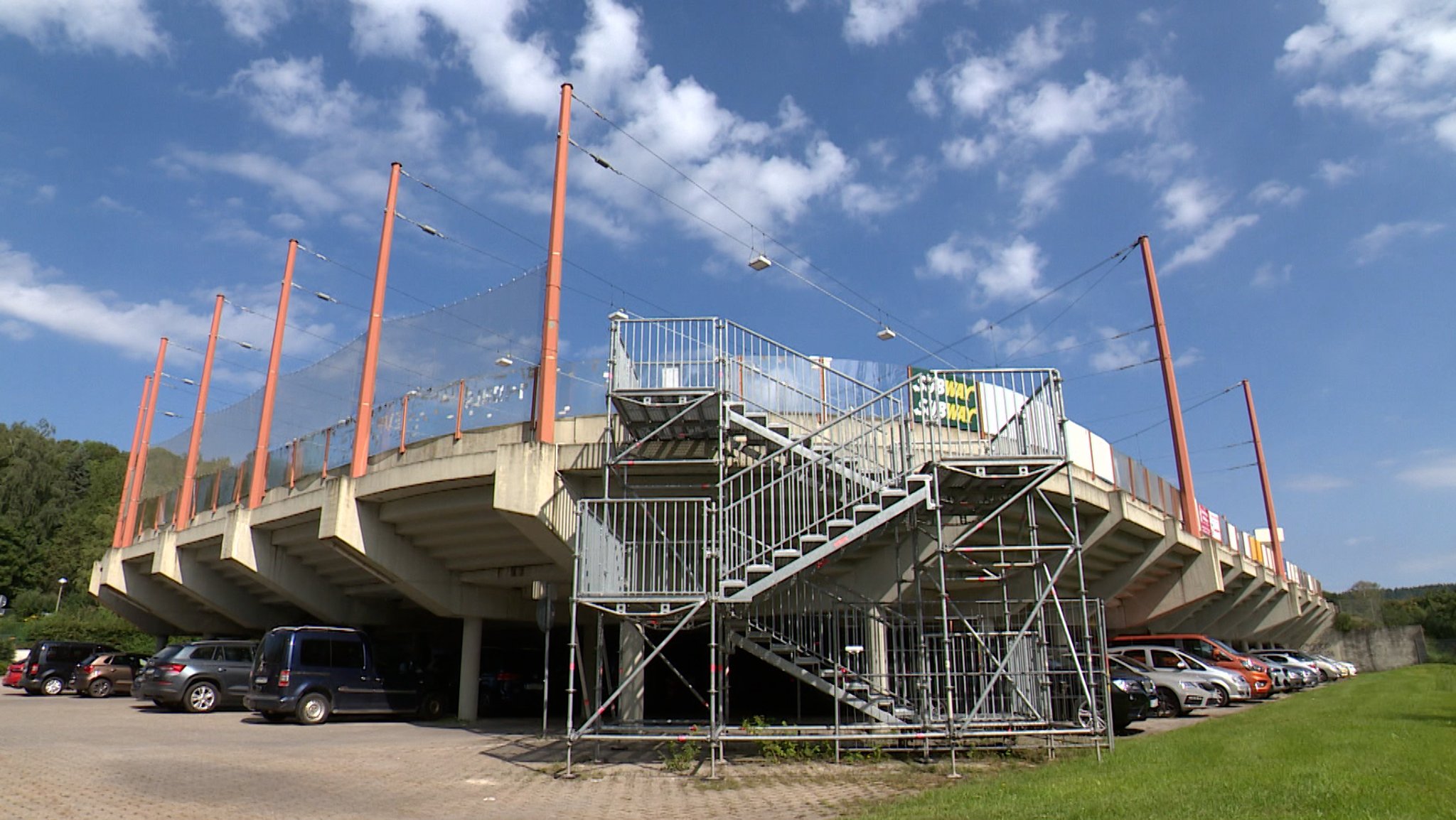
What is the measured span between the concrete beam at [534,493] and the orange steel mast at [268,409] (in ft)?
34.0

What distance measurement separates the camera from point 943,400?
13523 millimetres

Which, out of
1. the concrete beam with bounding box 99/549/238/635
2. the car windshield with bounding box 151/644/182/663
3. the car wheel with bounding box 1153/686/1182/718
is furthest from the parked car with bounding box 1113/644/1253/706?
the concrete beam with bounding box 99/549/238/635

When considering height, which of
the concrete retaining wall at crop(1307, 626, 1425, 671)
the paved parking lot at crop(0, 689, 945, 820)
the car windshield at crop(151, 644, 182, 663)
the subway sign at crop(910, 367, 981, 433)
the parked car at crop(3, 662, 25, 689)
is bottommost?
the paved parking lot at crop(0, 689, 945, 820)

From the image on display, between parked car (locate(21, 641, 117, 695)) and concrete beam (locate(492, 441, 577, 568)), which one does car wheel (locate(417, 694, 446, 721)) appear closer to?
concrete beam (locate(492, 441, 577, 568))

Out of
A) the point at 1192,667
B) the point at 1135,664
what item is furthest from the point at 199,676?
the point at 1192,667

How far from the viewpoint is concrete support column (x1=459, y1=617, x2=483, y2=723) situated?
18578 mm

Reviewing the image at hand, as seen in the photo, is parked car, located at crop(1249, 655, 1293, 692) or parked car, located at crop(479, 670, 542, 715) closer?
parked car, located at crop(479, 670, 542, 715)

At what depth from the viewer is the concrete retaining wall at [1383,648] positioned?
56.7 meters

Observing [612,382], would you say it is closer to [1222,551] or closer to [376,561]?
[376,561]

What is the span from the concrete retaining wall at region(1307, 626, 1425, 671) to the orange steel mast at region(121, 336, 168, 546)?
65.1 meters

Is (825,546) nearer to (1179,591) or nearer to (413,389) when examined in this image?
(413,389)

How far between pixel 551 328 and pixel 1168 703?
1495 centimetres

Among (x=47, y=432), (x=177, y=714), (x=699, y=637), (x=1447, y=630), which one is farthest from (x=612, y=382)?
(x=47, y=432)

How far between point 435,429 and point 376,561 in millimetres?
2650
